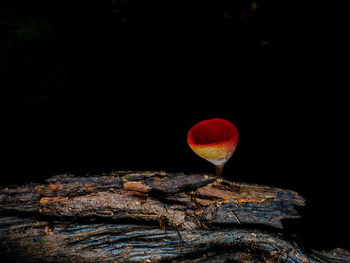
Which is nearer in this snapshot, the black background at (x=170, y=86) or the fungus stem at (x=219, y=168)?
the fungus stem at (x=219, y=168)

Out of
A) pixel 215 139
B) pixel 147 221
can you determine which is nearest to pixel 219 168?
pixel 215 139

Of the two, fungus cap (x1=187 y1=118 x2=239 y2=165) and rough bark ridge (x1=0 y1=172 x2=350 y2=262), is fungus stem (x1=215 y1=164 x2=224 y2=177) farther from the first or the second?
rough bark ridge (x1=0 y1=172 x2=350 y2=262)

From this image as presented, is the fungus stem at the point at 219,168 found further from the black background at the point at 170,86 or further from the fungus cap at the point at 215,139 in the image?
the black background at the point at 170,86

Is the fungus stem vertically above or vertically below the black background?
below

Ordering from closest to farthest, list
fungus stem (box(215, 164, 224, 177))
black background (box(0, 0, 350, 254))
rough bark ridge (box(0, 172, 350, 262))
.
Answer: rough bark ridge (box(0, 172, 350, 262))
fungus stem (box(215, 164, 224, 177))
black background (box(0, 0, 350, 254))

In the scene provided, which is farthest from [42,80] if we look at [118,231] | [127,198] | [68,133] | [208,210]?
[208,210]

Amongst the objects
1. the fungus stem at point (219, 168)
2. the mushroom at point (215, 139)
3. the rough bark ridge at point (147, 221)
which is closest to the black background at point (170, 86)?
the fungus stem at point (219, 168)

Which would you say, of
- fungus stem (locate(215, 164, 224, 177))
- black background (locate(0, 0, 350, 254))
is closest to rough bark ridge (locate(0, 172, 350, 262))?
fungus stem (locate(215, 164, 224, 177))
